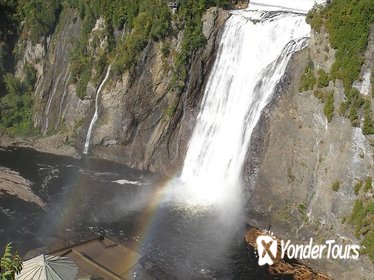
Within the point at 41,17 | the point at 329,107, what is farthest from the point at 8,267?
the point at 41,17

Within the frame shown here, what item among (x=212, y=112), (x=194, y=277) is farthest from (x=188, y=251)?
(x=212, y=112)

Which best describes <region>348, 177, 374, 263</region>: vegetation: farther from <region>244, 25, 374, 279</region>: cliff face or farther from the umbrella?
the umbrella

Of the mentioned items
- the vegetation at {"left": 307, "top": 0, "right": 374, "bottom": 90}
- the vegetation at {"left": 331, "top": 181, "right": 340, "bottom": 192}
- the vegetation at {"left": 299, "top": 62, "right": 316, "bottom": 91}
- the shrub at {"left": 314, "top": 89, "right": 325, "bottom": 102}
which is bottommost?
the vegetation at {"left": 331, "top": 181, "right": 340, "bottom": 192}

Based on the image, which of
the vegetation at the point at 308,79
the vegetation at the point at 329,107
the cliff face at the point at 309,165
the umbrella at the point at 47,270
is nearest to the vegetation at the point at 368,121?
the cliff face at the point at 309,165

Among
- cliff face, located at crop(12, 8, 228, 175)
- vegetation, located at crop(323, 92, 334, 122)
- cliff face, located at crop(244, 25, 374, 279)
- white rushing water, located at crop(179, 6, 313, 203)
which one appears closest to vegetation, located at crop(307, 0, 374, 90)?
cliff face, located at crop(244, 25, 374, 279)

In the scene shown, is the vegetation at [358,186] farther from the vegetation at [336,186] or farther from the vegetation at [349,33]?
the vegetation at [349,33]

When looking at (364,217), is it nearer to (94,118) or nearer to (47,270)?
(47,270)
